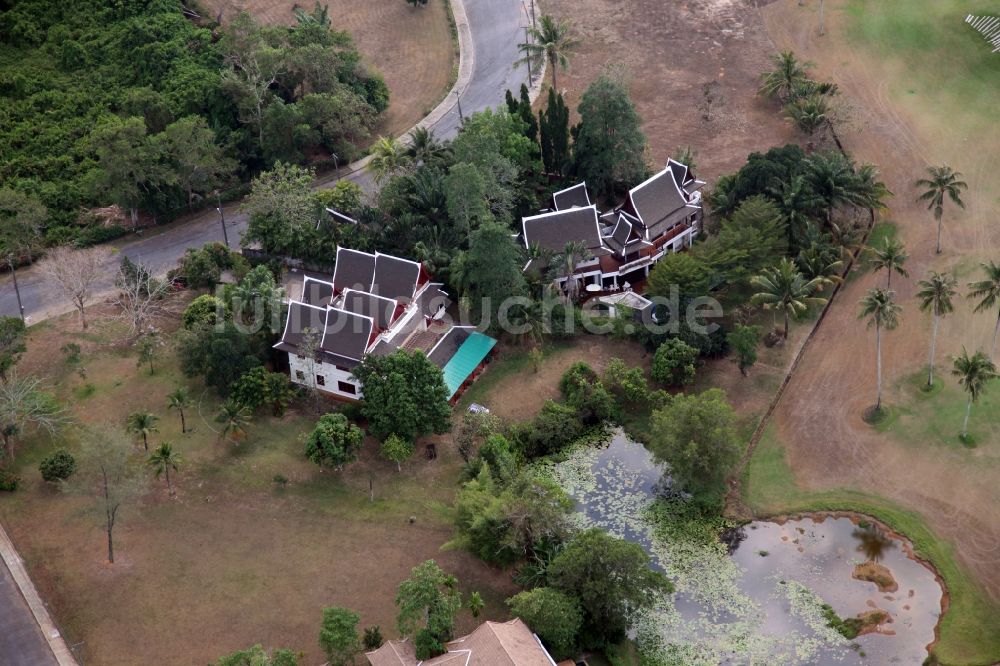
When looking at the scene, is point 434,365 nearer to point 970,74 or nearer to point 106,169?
→ point 106,169

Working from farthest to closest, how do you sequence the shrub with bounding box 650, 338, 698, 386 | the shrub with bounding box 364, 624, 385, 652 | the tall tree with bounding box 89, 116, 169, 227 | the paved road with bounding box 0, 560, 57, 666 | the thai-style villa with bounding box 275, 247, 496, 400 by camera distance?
the tall tree with bounding box 89, 116, 169, 227 < the shrub with bounding box 650, 338, 698, 386 < the thai-style villa with bounding box 275, 247, 496, 400 < the shrub with bounding box 364, 624, 385, 652 < the paved road with bounding box 0, 560, 57, 666

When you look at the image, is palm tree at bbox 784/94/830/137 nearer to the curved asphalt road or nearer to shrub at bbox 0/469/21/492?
the curved asphalt road

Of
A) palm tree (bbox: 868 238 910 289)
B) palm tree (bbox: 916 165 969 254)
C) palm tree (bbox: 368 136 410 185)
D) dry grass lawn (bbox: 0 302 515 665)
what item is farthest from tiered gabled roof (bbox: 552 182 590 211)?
palm tree (bbox: 916 165 969 254)

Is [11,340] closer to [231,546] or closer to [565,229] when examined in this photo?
[231,546]

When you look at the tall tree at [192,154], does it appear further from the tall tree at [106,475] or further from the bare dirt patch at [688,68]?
the tall tree at [106,475]

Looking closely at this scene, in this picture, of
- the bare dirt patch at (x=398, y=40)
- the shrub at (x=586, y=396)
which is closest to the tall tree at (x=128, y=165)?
the bare dirt patch at (x=398, y=40)

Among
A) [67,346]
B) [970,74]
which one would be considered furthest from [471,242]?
[970,74]

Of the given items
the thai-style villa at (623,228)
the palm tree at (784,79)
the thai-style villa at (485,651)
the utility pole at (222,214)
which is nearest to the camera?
the thai-style villa at (485,651)
